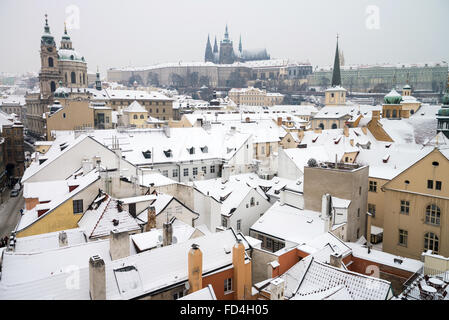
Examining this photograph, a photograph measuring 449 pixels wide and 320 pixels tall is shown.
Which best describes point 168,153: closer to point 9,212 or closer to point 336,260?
point 9,212

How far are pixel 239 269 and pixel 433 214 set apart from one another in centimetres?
1385

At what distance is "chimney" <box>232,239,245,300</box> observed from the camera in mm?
13680

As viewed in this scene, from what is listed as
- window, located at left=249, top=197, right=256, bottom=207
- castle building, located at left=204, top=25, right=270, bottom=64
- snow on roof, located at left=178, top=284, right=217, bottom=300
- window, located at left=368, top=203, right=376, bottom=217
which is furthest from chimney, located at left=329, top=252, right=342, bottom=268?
castle building, located at left=204, top=25, right=270, bottom=64

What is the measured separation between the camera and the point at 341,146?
115 feet

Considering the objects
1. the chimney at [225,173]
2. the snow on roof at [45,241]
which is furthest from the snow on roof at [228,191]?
the snow on roof at [45,241]

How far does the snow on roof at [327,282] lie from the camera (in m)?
12.2

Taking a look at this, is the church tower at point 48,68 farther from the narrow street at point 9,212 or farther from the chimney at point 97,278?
the chimney at point 97,278

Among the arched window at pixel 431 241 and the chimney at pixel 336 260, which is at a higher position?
the chimney at pixel 336 260

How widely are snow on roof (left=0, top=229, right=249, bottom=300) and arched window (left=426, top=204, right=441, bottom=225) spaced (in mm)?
13256

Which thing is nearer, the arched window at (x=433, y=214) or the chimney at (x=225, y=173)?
the arched window at (x=433, y=214)

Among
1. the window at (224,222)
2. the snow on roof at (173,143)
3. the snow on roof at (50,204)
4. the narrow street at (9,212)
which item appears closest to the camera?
the snow on roof at (50,204)

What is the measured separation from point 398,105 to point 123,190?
139 feet

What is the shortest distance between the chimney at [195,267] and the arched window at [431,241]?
51.1 ft
